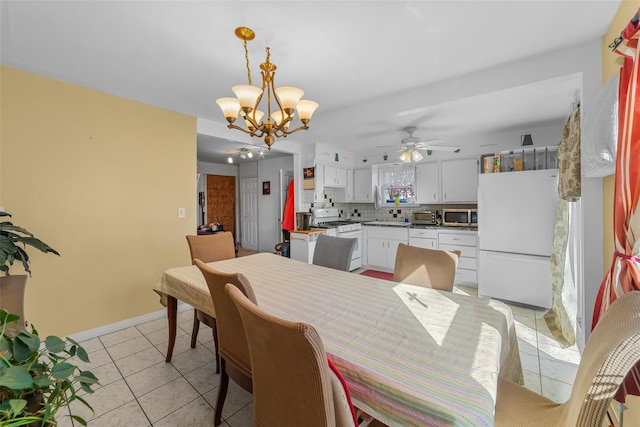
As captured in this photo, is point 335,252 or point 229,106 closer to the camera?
point 229,106

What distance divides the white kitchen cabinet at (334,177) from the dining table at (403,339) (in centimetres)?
309

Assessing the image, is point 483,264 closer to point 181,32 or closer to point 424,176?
point 424,176

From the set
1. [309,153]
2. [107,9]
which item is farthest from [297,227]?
Answer: [107,9]

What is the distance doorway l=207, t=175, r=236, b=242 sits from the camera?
263 inches

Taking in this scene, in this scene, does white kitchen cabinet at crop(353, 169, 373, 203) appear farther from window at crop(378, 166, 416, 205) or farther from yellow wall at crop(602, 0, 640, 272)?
yellow wall at crop(602, 0, 640, 272)

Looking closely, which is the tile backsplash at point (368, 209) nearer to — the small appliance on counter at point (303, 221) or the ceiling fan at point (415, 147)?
the small appliance on counter at point (303, 221)

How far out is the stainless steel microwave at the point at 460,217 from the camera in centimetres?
422

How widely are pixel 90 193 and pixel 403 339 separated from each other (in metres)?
3.08

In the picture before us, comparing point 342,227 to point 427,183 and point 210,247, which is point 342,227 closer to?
point 427,183

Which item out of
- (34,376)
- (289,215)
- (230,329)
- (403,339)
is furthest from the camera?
(289,215)

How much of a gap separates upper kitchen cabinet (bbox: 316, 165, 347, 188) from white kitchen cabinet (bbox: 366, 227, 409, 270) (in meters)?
1.05

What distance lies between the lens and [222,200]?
22.7 feet

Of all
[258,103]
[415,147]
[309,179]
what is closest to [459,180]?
[415,147]

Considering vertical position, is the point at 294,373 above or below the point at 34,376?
below
